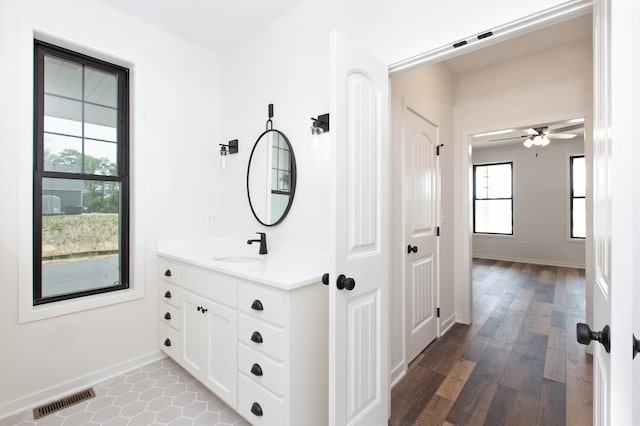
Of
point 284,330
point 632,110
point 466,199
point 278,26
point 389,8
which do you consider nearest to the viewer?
point 632,110

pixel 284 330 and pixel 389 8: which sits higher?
pixel 389 8

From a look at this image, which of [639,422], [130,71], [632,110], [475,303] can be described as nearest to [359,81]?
[632,110]

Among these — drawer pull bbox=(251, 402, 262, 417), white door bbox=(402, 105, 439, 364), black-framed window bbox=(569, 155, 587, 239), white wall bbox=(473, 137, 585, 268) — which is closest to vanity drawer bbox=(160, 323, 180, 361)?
drawer pull bbox=(251, 402, 262, 417)

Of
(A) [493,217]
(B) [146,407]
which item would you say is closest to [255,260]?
(B) [146,407]

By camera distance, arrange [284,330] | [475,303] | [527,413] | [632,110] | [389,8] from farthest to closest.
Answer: [475,303] < [527,413] < [389,8] < [284,330] < [632,110]

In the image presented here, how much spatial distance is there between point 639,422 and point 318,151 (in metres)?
1.77

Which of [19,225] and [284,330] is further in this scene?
[19,225]

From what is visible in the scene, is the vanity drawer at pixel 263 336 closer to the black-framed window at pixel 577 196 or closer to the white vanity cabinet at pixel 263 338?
the white vanity cabinet at pixel 263 338

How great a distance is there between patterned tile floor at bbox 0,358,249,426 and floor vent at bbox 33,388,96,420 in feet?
0.09

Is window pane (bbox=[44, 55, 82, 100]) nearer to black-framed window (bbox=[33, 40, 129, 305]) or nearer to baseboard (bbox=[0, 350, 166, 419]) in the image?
black-framed window (bbox=[33, 40, 129, 305])

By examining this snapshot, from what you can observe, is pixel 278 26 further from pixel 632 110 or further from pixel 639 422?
pixel 639 422

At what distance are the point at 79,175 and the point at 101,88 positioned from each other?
0.73 metres

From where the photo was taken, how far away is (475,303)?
3922mm

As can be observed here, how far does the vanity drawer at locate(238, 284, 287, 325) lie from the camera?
142 cm
